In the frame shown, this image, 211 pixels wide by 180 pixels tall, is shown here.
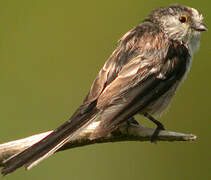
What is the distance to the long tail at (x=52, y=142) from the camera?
262 centimetres

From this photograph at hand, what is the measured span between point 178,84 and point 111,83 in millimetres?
695

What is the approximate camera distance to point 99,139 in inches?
120

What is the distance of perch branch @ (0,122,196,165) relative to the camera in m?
2.82

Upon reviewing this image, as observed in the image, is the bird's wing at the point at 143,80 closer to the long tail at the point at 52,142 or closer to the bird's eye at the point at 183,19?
the long tail at the point at 52,142

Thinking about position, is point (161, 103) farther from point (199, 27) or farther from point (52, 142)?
point (52, 142)

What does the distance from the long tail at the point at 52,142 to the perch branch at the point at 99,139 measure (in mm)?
83

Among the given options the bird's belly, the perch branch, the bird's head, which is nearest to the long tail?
the perch branch

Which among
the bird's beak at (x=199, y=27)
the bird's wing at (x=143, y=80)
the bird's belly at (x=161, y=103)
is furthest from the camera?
the bird's beak at (x=199, y=27)

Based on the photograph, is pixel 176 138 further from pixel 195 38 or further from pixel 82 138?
pixel 195 38

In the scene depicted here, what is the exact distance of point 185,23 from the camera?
12.5ft

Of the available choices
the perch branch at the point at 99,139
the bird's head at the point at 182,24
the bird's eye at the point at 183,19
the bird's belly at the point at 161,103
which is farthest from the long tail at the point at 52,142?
the bird's eye at the point at 183,19

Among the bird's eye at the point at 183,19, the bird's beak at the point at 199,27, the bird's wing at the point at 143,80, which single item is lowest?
the bird's wing at the point at 143,80

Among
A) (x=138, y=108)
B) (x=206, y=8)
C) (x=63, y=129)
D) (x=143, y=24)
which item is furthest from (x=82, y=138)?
(x=206, y=8)

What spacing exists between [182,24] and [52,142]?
1.74m
